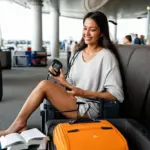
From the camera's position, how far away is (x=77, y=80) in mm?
2197

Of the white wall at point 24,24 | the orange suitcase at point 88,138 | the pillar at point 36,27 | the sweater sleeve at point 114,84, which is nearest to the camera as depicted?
the orange suitcase at point 88,138

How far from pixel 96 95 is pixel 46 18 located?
25846mm

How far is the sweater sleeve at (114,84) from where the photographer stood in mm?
1964

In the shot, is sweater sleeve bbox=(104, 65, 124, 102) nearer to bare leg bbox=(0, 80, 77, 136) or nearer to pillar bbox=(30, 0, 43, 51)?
bare leg bbox=(0, 80, 77, 136)

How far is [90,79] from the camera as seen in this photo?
6.91 feet

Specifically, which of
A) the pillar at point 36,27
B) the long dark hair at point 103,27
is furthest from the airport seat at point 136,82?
the pillar at point 36,27

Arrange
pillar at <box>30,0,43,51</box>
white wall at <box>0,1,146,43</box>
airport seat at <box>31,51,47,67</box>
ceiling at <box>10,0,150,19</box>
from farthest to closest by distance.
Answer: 1. white wall at <box>0,1,146,43</box>
2. ceiling at <box>10,0,150,19</box>
3. pillar at <box>30,0,43,51</box>
4. airport seat at <box>31,51,47,67</box>

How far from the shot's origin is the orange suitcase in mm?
1310

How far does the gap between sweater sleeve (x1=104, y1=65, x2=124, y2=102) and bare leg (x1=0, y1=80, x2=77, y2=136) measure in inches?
12.3

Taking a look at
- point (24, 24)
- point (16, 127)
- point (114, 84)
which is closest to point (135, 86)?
point (114, 84)

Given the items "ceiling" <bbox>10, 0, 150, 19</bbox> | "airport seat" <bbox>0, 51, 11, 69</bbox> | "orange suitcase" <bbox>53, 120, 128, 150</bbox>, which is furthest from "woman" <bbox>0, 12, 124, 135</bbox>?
"ceiling" <bbox>10, 0, 150, 19</bbox>

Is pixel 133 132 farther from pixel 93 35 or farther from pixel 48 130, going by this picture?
pixel 93 35

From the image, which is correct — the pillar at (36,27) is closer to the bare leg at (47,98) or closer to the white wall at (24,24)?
the white wall at (24,24)

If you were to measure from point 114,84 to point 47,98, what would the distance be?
0.59 m
